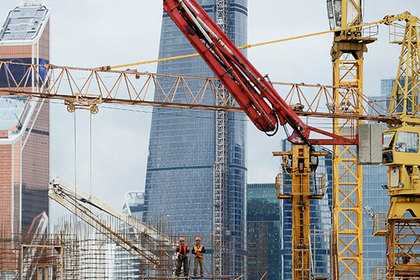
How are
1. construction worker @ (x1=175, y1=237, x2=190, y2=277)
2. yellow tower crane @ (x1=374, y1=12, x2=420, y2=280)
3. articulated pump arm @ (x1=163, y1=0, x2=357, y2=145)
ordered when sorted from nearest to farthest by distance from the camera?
construction worker @ (x1=175, y1=237, x2=190, y2=277) < articulated pump arm @ (x1=163, y1=0, x2=357, y2=145) < yellow tower crane @ (x1=374, y1=12, x2=420, y2=280)

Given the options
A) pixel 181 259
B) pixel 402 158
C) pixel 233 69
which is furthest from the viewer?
pixel 402 158

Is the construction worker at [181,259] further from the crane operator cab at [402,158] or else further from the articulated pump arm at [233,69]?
the crane operator cab at [402,158]

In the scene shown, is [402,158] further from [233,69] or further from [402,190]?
[233,69]

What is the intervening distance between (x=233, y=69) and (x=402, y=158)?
18.0m

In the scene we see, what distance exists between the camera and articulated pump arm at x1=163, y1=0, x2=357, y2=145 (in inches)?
2448

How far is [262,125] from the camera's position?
212 feet

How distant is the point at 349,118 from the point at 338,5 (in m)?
11.3

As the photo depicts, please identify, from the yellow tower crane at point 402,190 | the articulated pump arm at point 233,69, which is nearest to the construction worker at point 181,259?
the articulated pump arm at point 233,69

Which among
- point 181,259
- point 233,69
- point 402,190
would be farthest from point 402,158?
point 181,259

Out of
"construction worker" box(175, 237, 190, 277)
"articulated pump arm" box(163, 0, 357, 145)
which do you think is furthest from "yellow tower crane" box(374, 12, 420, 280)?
"construction worker" box(175, 237, 190, 277)

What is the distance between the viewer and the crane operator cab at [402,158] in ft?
247

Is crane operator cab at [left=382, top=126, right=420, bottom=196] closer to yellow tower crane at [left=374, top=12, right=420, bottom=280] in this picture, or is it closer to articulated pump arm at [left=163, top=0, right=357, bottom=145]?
yellow tower crane at [left=374, top=12, right=420, bottom=280]

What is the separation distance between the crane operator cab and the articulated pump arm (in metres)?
11.0

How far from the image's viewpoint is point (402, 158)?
7544 centimetres
